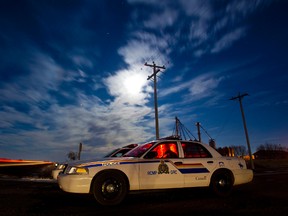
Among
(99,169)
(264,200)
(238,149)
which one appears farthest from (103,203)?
(238,149)

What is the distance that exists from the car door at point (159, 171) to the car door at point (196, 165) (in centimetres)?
20

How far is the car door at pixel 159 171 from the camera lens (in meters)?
5.46

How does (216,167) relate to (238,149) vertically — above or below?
below

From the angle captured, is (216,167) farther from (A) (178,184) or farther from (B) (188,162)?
(A) (178,184)

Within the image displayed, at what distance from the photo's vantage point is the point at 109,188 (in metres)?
5.11

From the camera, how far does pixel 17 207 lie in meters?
4.80

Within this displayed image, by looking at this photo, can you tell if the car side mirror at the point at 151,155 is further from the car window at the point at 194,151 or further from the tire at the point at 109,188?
the car window at the point at 194,151

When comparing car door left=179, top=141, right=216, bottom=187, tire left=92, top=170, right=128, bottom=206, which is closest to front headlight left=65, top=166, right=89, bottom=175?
tire left=92, top=170, right=128, bottom=206

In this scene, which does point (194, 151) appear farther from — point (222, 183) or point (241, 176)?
point (241, 176)

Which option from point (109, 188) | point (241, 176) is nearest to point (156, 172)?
point (109, 188)

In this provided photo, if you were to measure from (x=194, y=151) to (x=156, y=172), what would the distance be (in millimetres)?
1428

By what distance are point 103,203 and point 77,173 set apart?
0.86m

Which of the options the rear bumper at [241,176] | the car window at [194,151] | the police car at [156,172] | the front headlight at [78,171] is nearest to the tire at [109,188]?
the police car at [156,172]

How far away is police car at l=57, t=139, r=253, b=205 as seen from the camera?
5055mm
